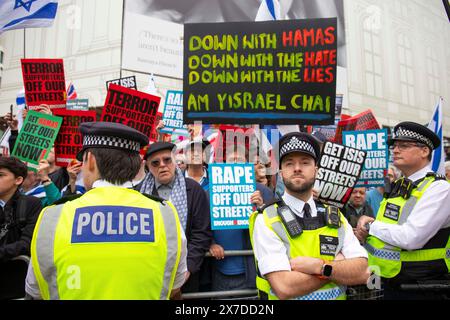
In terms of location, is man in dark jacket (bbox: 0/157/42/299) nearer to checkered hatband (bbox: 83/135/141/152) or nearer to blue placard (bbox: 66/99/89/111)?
Answer: checkered hatband (bbox: 83/135/141/152)

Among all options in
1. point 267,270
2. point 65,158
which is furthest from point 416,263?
point 65,158

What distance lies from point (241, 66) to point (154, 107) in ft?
3.35

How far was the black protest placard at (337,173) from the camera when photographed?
3549 mm

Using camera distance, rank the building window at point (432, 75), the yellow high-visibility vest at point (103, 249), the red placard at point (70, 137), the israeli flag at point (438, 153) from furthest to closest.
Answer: the building window at point (432, 75) → the israeli flag at point (438, 153) → the red placard at point (70, 137) → the yellow high-visibility vest at point (103, 249)

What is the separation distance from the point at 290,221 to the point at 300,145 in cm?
54

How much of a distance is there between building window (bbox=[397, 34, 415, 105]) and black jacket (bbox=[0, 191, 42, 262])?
776 inches

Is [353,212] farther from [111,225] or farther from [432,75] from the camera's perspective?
[432,75]

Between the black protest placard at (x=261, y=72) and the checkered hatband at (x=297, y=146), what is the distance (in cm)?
121

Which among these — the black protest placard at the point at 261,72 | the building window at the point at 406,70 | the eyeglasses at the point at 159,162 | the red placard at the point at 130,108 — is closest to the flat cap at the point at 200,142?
the red placard at the point at 130,108

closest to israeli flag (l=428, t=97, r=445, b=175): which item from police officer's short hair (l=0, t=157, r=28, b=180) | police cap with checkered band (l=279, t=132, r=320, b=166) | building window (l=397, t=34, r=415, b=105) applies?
police cap with checkered band (l=279, t=132, r=320, b=166)

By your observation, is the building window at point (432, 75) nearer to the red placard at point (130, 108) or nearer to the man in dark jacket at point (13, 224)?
the red placard at point (130, 108)

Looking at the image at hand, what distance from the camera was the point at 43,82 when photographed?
15.2ft
